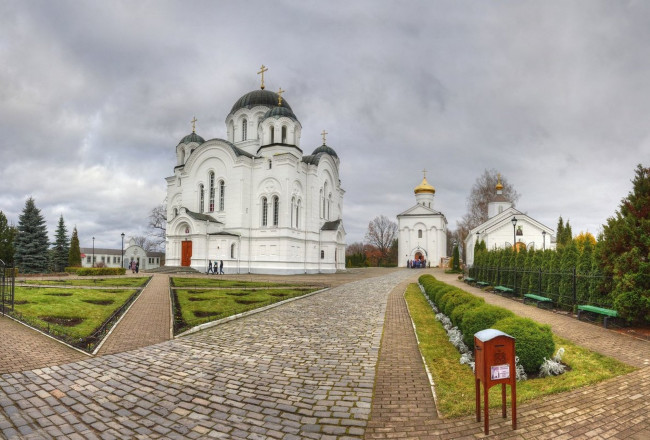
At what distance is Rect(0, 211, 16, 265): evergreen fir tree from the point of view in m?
29.8

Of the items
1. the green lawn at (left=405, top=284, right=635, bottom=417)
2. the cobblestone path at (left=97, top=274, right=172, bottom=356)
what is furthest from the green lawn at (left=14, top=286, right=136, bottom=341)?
the green lawn at (left=405, top=284, right=635, bottom=417)

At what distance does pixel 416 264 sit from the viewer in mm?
58875

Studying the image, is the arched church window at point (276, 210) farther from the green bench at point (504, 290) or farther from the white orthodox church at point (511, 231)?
the white orthodox church at point (511, 231)

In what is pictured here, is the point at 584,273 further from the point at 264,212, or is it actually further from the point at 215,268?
the point at 264,212

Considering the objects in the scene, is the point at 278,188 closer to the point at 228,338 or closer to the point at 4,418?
the point at 228,338

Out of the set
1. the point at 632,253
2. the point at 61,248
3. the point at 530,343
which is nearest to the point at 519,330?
the point at 530,343

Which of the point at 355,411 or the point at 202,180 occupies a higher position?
the point at 202,180

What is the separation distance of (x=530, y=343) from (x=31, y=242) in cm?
4181

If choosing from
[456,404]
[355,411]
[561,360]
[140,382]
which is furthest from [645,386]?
[140,382]

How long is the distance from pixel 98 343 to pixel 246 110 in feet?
119

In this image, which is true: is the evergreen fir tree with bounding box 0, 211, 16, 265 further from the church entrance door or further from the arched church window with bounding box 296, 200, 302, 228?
the arched church window with bounding box 296, 200, 302, 228

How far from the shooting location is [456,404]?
4.75 m

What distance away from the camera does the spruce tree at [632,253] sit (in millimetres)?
9328

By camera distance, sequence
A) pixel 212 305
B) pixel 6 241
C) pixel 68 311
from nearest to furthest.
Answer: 1. pixel 68 311
2. pixel 212 305
3. pixel 6 241
